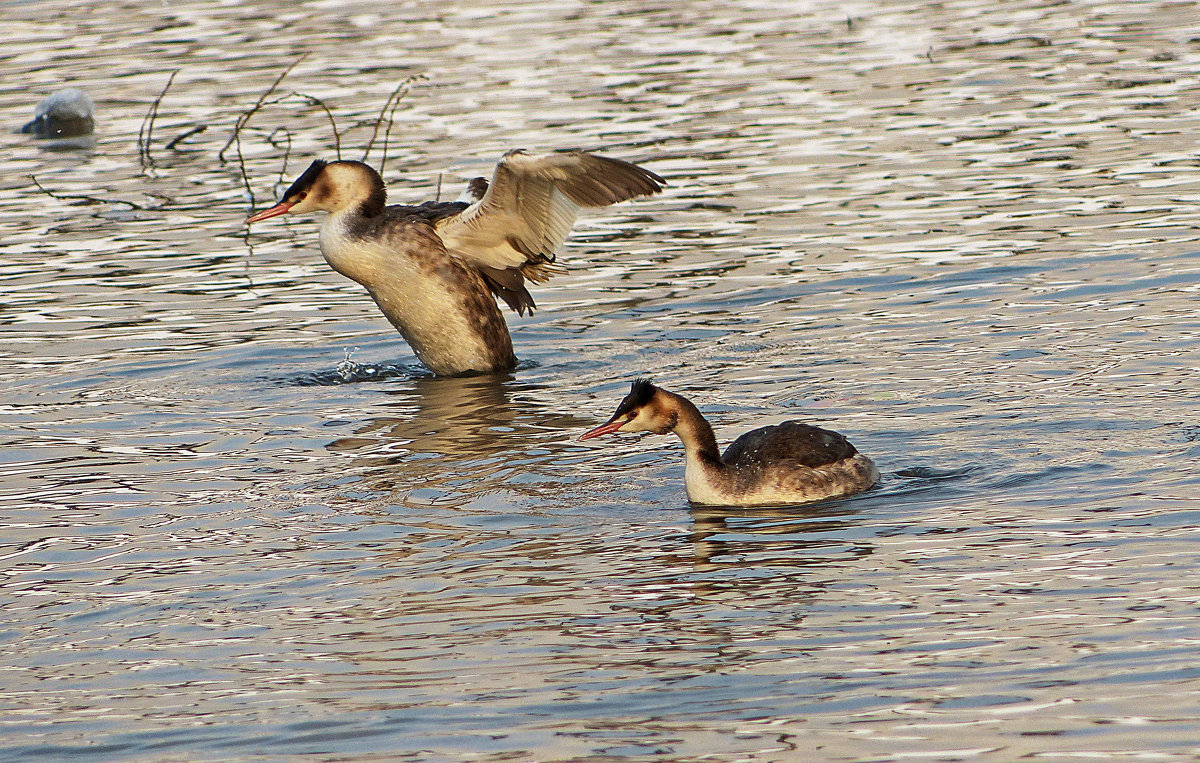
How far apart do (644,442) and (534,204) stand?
2277 millimetres

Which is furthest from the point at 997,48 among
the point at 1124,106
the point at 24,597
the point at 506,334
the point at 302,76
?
the point at 24,597

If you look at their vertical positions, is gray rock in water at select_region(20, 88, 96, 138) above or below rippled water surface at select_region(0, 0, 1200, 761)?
above

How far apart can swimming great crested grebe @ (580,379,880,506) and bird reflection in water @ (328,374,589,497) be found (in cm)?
73

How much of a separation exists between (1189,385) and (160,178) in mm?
12073

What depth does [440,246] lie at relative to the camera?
37.8 ft

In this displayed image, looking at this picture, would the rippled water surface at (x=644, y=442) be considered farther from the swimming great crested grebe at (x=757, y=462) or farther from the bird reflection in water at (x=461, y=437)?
the swimming great crested grebe at (x=757, y=462)

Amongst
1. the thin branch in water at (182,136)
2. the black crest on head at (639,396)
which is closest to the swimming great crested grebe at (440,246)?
the black crest on head at (639,396)

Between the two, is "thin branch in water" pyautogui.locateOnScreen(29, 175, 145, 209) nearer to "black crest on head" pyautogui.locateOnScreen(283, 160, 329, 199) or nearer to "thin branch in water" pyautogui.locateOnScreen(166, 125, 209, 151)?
"thin branch in water" pyautogui.locateOnScreen(166, 125, 209, 151)

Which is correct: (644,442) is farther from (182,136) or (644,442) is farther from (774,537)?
(182,136)

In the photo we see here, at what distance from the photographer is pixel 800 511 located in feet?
26.5

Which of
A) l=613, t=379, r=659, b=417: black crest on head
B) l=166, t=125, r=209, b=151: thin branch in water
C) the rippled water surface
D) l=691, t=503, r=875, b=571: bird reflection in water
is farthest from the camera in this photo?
l=166, t=125, r=209, b=151: thin branch in water

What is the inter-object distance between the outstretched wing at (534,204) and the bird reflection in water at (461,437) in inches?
33.1

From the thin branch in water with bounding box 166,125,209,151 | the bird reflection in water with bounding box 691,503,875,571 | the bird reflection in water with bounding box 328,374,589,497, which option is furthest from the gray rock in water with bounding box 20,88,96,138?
the bird reflection in water with bounding box 691,503,875,571

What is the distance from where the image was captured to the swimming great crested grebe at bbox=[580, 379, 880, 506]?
8094 mm
